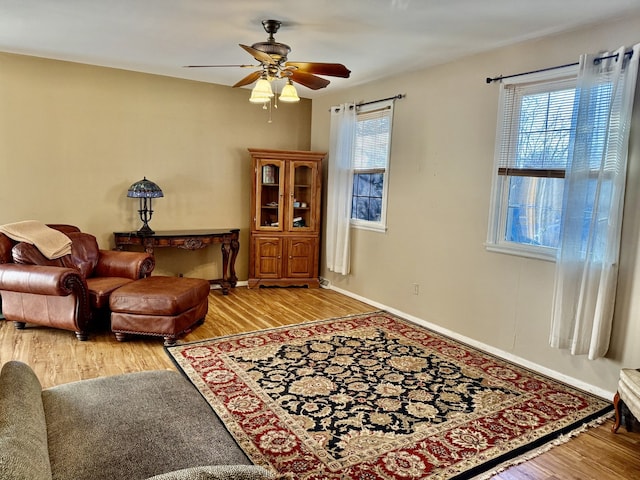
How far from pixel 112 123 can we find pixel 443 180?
3591mm

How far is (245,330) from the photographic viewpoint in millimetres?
A: 4172

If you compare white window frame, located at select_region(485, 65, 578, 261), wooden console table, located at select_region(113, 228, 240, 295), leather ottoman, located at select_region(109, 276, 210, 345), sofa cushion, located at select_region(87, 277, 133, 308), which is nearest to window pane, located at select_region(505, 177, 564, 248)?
white window frame, located at select_region(485, 65, 578, 261)

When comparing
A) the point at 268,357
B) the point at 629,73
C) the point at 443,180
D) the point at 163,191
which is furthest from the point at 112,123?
the point at 629,73

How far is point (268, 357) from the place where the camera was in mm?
3523

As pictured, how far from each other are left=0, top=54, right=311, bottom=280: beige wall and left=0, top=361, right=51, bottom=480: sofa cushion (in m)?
3.61

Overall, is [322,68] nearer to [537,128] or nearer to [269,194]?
[537,128]

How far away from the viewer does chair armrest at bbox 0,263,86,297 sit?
11.7 ft

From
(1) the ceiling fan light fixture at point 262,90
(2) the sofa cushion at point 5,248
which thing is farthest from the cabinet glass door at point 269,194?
(2) the sofa cushion at point 5,248

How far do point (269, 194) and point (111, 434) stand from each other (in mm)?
4487

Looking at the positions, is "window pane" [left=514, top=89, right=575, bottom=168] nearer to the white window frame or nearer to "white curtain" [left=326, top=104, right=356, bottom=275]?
the white window frame

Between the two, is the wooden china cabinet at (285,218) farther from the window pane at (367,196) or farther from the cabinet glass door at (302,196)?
the window pane at (367,196)

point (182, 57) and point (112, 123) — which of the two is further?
point (112, 123)

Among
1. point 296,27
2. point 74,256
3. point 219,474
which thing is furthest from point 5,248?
point 219,474

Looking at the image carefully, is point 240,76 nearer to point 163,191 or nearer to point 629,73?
point 163,191
